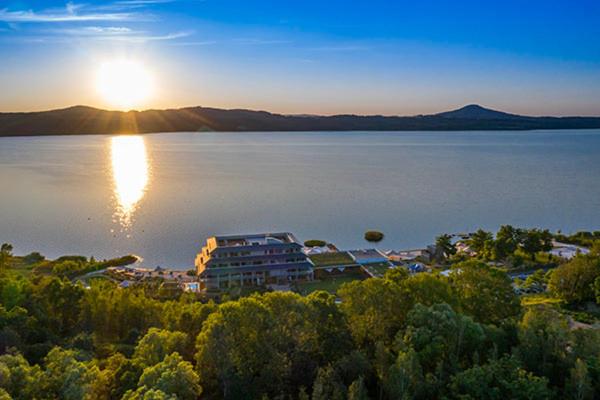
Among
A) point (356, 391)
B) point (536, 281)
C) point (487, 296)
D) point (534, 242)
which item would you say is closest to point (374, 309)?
point (356, 391)

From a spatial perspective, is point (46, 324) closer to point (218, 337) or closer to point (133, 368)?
point (133, 368)

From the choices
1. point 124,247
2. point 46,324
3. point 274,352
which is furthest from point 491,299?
point 124,247

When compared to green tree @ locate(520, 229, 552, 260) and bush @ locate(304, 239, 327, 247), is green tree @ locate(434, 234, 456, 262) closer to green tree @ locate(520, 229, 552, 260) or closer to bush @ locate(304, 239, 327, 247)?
green tree @ locate(520, 229, 552, 260)

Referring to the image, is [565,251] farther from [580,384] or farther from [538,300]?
[580,384]

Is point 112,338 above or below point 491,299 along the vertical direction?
below

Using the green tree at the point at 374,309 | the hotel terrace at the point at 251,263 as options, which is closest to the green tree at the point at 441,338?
the green tree at the point at 374,309

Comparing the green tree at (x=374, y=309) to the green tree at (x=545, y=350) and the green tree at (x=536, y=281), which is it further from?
the green tree at (x=536, y=281)
